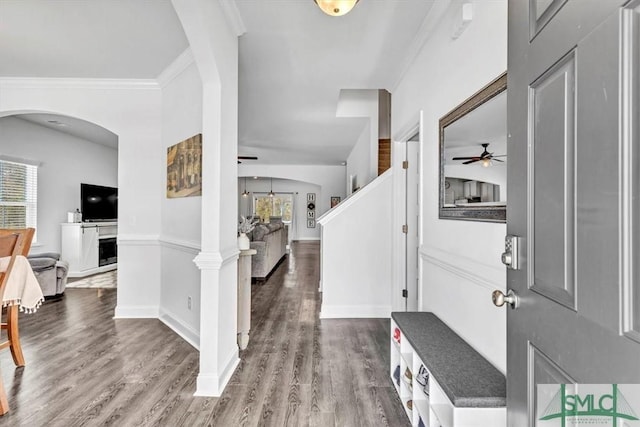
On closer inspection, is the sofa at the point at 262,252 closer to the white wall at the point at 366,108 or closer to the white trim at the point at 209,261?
the white wall at the point at 366,108

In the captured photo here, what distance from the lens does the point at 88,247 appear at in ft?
20.7

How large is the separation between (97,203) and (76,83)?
143 inches

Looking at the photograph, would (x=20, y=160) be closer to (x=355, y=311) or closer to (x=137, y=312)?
(x=137, y=312)

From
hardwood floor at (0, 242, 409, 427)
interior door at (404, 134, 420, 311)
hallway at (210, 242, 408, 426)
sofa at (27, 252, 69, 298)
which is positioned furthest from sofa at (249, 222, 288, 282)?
interior door at (404, 134, 420, 311)

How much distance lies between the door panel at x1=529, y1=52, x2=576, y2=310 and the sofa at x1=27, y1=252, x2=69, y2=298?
5.47 metres

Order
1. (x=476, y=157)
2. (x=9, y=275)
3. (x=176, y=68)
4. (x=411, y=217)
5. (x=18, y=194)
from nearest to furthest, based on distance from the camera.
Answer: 1. (x=476, y=157)
2. (x=9, y=275)
3. (x=176, y=68)
4. (x=411, y=217)
5. (x=18, y=194)

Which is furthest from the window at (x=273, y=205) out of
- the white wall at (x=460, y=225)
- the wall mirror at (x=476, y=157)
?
the wall mirror at (x=476, y=157)

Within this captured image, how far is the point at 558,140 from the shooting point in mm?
823

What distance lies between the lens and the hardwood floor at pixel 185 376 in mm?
2029

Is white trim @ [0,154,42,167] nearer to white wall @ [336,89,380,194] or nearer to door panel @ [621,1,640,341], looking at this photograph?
white wall @ [336,89,380,194]

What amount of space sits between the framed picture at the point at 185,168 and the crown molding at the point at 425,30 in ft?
6.34

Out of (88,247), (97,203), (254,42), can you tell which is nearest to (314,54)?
(254,42)

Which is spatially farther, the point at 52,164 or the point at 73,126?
the point at 52,164

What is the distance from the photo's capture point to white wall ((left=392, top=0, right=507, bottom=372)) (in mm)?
1646
